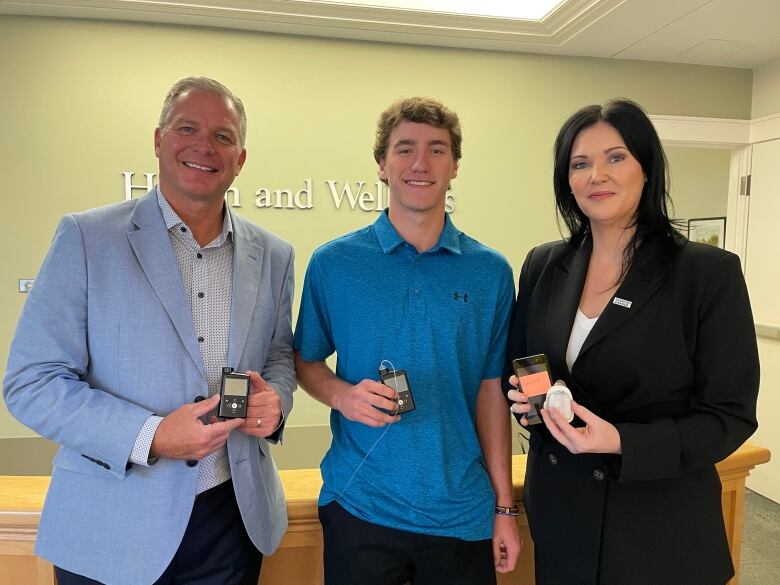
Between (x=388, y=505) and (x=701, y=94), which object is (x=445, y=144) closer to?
(x=388, y=505)

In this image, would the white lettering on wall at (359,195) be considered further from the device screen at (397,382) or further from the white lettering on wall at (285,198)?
the device screen at (397,382)

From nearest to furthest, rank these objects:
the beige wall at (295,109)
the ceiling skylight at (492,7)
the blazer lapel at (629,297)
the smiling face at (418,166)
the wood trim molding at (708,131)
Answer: the blazer lapel at (629,297) → the smiling face at (418,166) → the beige wall at (295,109) → the ceiling skylight at (492,7) → the wood trim molding at (708,131)

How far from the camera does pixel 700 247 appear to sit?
133 cm

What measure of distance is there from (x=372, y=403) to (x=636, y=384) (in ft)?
1.94

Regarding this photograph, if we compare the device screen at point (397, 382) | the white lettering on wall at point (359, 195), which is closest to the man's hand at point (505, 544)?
the device screen at point (397, 382)

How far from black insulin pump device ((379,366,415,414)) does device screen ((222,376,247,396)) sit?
0.30m

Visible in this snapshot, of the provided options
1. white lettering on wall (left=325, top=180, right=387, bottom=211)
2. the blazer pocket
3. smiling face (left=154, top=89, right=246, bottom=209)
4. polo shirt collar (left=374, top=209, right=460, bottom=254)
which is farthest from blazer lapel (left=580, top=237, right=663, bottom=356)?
white lettering on wall (left=325, top=180, right=387, bottom=211)

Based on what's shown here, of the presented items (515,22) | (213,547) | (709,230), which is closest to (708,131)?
(709,230)

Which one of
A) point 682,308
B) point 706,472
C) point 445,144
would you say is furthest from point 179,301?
point 706,472

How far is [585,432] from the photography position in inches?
47.9

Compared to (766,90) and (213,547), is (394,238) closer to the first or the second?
(213,547)

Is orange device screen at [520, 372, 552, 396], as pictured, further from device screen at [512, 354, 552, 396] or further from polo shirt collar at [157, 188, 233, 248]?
polo shirt collar at [157, 188, 233, 248]

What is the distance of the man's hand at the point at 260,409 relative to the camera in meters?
1.28

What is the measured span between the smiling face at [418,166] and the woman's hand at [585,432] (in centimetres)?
63
